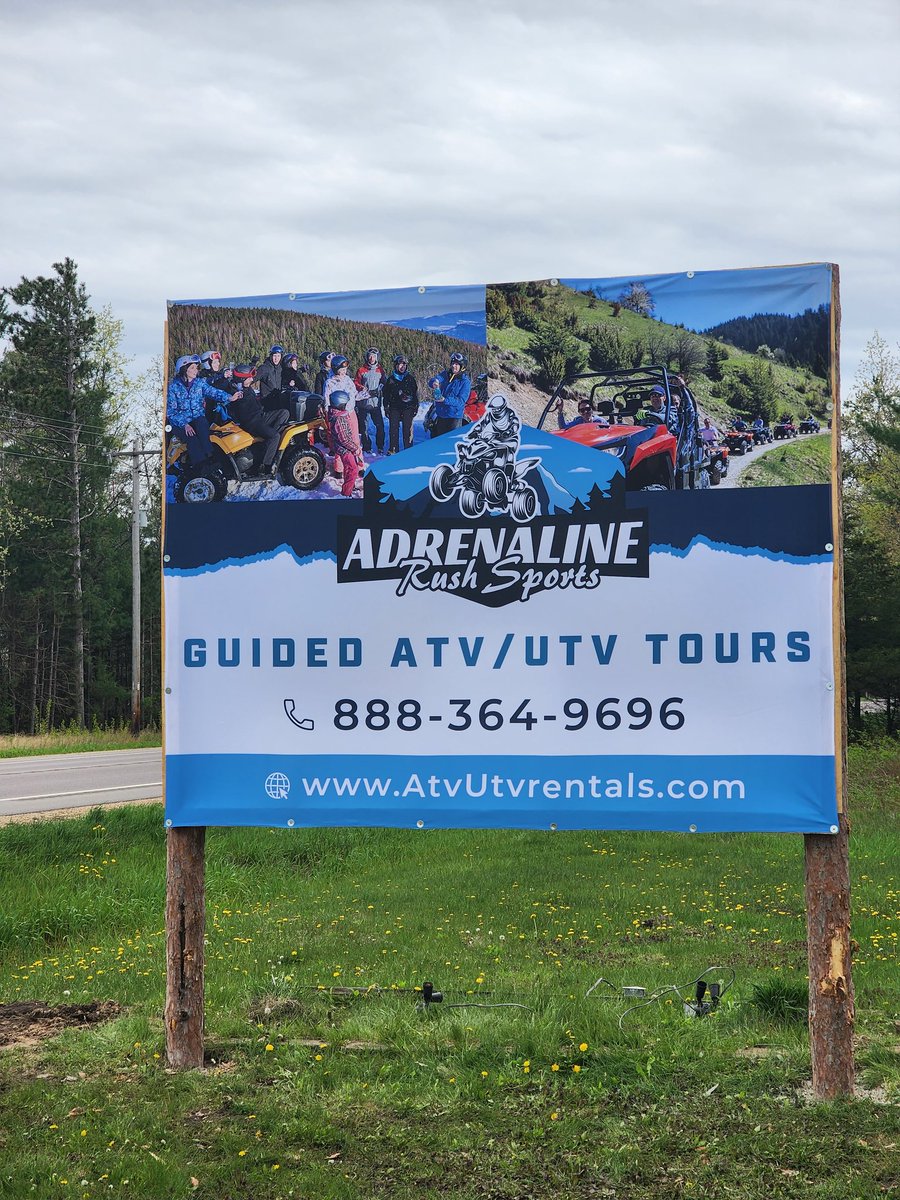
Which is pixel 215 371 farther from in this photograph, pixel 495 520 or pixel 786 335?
pixel 786 335

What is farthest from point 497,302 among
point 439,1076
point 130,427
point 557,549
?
point 130,427

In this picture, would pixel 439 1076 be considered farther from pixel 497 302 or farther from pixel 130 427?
pixel 130 427

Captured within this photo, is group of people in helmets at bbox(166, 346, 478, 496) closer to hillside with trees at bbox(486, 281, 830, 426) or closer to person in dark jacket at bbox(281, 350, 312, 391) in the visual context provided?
person in dark jacket at bbox(281, 350, 312, 391)

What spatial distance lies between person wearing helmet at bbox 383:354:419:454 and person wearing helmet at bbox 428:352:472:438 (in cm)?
10

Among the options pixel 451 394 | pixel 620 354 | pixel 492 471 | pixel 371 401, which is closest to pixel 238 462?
pixel 371 401

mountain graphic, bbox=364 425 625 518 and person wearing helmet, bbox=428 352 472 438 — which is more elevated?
person wearing helmet, bbox=428 352 472 438

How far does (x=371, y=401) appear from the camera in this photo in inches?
221

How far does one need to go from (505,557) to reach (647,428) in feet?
2.86

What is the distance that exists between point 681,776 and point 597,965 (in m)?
3.03

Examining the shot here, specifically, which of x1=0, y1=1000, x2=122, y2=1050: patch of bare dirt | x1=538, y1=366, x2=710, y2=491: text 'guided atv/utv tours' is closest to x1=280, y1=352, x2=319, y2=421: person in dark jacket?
x1=538, y1=366, x2=710, y2=491: text 'guided atv/utv tours'

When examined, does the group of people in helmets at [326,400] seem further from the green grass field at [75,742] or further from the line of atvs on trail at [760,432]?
the green grass field at [75,742]

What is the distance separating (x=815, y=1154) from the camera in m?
4.54

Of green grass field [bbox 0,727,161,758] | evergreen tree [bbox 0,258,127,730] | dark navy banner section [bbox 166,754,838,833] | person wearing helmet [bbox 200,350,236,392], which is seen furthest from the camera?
evergreen tree [bbox 0,258,127,730]

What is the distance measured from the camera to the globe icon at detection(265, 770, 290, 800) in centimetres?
568
